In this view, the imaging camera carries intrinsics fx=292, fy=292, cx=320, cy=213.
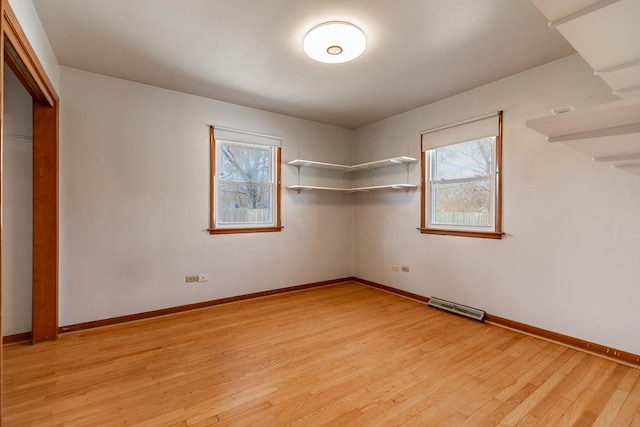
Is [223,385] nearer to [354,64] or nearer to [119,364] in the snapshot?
[119,364]

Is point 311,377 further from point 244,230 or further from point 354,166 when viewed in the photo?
point 354,166

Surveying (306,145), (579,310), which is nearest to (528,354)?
(579,310)

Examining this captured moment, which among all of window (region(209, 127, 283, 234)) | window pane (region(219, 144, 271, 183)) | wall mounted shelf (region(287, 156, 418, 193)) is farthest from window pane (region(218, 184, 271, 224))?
wall mounted shelf (region(287, 156, 418, 193))

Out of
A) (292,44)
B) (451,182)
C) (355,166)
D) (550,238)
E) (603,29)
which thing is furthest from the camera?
(355,166)

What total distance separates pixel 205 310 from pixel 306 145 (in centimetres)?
278

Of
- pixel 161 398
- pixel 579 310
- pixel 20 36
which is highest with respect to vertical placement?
pixel 20 36

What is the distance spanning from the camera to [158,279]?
344cm

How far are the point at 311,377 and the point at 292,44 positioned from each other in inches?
107

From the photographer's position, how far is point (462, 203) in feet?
11.9

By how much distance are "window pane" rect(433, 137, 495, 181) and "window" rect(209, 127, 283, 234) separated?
227 centimetres

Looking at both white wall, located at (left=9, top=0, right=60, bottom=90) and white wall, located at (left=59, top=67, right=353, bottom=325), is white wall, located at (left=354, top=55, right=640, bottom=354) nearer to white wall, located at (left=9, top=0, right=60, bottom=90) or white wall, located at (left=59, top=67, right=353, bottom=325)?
white wall, located at (left=59, top=67, right=353, bottom=325)

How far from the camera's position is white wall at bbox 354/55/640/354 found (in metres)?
2.47

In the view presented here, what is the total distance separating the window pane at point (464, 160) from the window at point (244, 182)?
227cm

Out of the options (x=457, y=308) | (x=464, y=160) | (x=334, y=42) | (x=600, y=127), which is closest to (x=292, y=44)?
(x=334, y=42)
